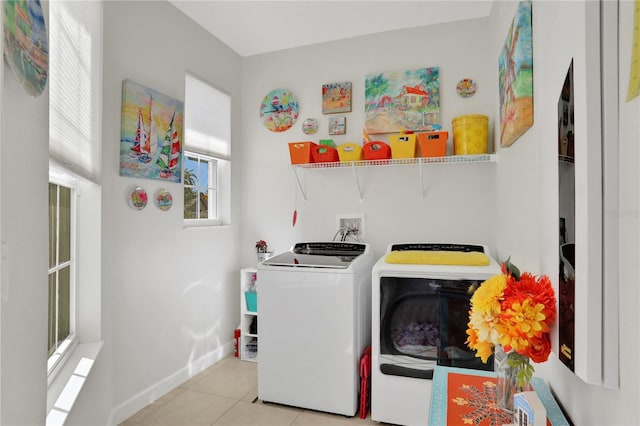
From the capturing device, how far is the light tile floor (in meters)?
2.20

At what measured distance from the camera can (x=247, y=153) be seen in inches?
133

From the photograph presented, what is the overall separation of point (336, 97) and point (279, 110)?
0.53 meters

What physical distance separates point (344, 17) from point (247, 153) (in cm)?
138

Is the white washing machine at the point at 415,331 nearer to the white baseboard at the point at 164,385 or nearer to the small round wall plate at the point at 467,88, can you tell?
the small round wall plate at the point at 467,88

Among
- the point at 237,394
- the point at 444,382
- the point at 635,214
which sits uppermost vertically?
the point at 635,214

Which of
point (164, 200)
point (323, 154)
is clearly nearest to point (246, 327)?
point (164, 200)

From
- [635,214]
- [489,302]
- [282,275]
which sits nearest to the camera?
[635,214]

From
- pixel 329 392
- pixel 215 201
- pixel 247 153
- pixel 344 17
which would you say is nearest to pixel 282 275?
pixel 329 392

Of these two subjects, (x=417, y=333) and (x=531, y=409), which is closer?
(x=531, y=409)

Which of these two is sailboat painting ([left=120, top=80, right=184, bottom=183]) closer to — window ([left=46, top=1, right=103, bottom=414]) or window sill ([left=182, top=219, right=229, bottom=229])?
window ([left=46, top=1, right=103, bottom=414])

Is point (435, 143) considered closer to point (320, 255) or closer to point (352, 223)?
point (352, 223)

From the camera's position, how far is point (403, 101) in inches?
113

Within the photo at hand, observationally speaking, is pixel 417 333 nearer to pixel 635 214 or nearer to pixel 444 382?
pixel 444 382

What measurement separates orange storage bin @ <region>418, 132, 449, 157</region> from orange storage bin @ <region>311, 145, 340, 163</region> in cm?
70
